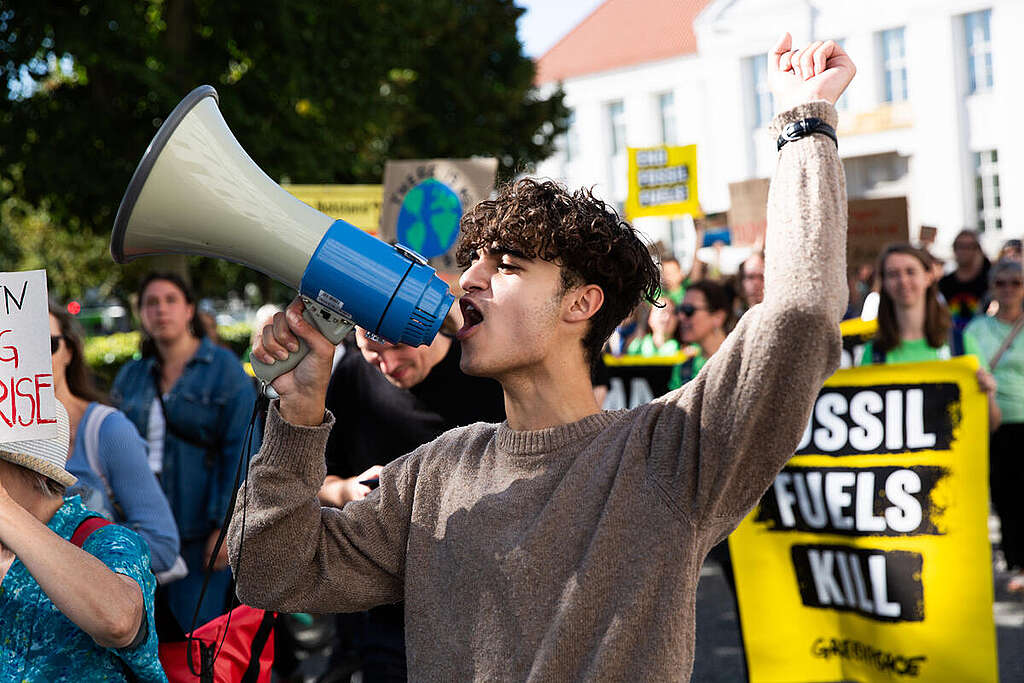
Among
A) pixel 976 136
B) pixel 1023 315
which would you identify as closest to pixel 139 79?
pixel 1023 315

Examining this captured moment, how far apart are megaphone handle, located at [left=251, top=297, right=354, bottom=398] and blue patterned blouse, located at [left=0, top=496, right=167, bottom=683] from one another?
0.61 meters

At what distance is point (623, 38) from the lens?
38.0 m

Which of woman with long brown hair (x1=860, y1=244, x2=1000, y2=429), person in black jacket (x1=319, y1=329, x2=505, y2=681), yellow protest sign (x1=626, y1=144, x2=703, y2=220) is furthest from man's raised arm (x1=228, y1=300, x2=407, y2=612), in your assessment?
yellow protest sign (x1=626, y1=144, x2=703, y2=220)

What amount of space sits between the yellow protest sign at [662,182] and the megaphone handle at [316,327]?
9.60m

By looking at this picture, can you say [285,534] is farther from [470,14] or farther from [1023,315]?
[470,14]

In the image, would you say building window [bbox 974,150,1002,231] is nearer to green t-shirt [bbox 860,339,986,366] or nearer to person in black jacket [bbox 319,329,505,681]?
green t-shirt [bbox 860,339,986,366]

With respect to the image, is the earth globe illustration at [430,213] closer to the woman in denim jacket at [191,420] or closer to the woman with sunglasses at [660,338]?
the woman with sunglasses at [660,338]

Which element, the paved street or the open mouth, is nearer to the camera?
the open mouth

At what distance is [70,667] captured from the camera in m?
2.26

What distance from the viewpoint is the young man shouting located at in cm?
164

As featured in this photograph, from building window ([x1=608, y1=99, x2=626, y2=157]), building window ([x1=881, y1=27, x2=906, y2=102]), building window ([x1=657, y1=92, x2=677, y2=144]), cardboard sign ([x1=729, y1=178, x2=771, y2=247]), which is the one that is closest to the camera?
cardboard sign ([x1=729, y1=178, x2=771, y2=247])

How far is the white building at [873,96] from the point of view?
28953 mm

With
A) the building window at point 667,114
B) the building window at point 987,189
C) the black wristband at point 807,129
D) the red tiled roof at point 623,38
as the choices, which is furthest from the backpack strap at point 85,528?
the building window at point 667,114

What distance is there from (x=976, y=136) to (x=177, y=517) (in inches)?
1116
